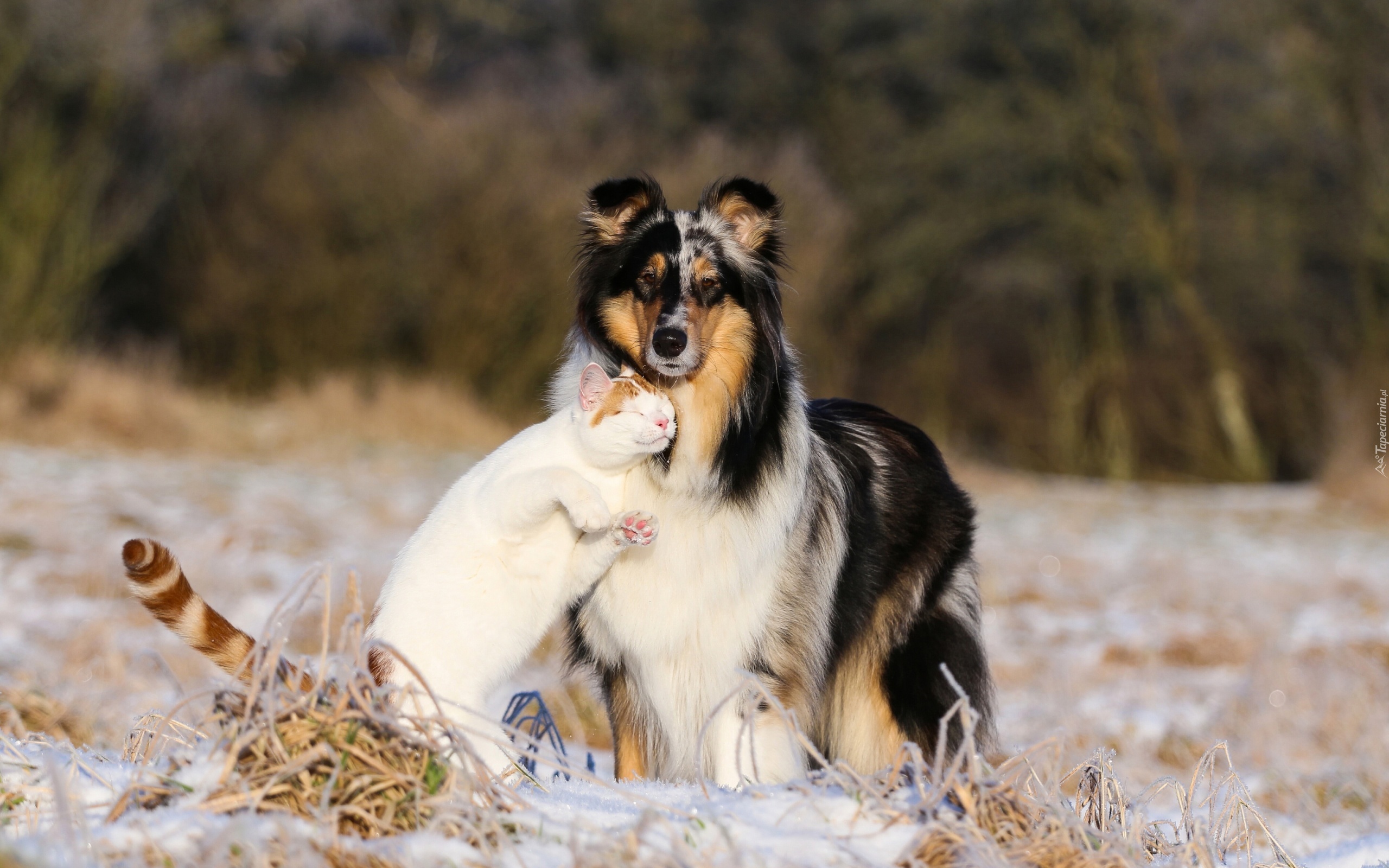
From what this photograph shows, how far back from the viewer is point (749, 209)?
13.7 ft

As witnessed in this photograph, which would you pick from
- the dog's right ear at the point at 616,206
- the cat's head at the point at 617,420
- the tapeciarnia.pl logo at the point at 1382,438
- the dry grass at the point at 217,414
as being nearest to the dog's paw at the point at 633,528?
the cat's head at the point at 617,420

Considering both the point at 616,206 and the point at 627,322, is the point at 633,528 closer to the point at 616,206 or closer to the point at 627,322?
the point at 627,322

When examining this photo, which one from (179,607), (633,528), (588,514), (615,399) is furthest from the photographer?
(615,399)

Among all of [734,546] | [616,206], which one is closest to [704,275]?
[616,206]

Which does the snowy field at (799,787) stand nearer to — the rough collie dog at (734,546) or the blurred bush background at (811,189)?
the rough collie dog at (734,546)

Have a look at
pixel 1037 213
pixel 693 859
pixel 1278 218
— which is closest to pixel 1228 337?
pixel 1278 218

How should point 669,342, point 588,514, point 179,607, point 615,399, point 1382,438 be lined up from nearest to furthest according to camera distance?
point 179,607 → point 588,514 → point 615,399 → point 669,342 → point 1382,438

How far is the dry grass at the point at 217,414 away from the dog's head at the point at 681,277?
1090 cm

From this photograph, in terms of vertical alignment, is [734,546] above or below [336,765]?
above

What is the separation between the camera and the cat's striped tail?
8.73 feet

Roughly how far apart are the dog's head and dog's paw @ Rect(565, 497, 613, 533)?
658 millimetres

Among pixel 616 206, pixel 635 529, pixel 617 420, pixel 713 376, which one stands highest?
pixel 616 206

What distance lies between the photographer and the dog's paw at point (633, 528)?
11.1 feet

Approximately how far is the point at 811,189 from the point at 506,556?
1857 cm
